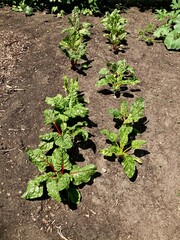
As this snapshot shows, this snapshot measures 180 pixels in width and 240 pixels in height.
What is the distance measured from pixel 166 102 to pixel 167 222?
1.92 m

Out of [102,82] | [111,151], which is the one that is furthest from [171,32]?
[111,151]

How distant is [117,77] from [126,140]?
4.72 ft

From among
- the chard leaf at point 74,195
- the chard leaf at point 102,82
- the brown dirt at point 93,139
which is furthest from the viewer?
the chard leaf at point 102,82

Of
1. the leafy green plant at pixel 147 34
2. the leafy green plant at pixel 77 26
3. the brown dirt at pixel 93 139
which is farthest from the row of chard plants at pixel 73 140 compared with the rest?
the leafy green plant at pixel 147 34

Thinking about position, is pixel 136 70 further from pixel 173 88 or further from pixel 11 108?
pixel 11 108

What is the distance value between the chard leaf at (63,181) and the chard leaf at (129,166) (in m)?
0.72

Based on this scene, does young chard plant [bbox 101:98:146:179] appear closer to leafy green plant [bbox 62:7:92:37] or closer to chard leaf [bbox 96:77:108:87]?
chard leaf [bbox 96:77:108:87]

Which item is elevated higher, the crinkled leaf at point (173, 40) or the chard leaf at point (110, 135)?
the crinkled leaf at point (173, 40)

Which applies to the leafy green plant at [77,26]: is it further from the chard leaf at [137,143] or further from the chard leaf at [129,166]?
the chard leaf at [129,166]

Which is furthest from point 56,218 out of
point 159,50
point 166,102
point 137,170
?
point 159,50

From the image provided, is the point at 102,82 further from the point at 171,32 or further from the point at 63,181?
the point at 171,32

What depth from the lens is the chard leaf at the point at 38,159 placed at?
350 centimetres

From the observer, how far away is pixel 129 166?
361 cm

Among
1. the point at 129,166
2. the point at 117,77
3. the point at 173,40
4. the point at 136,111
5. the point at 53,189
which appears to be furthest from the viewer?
the point at 173,40
